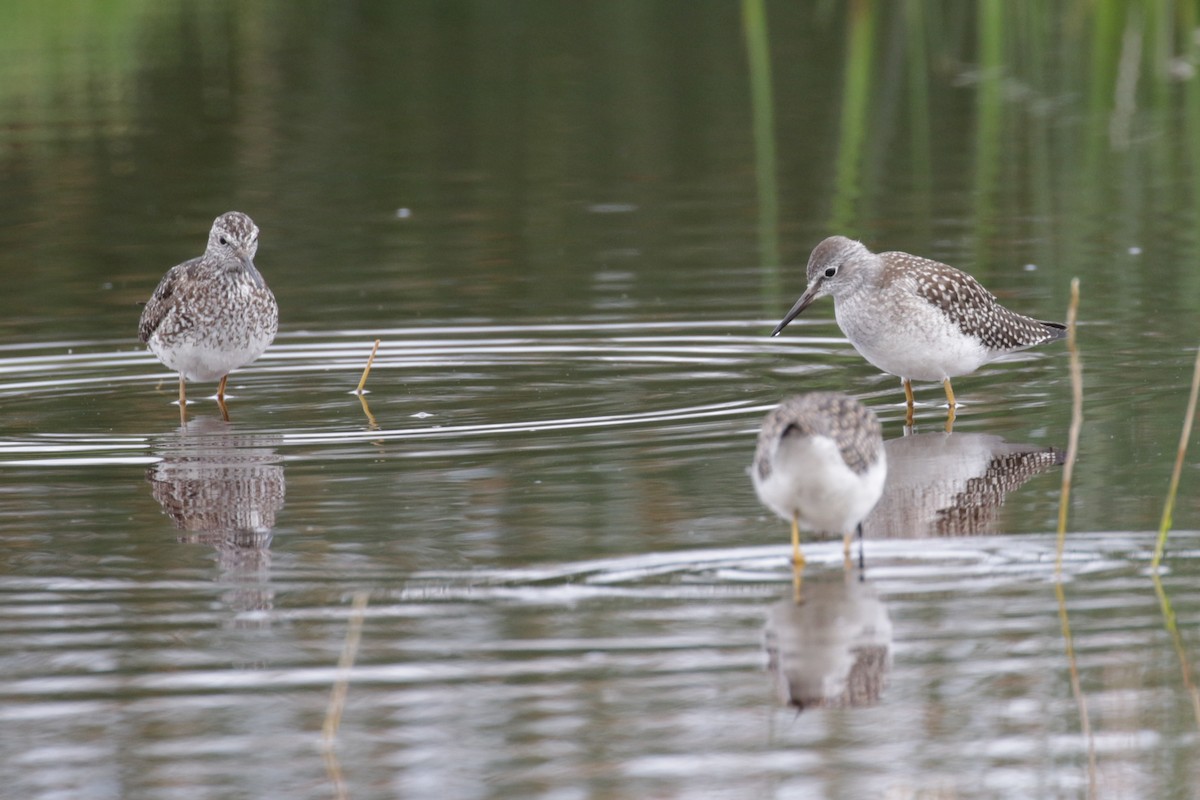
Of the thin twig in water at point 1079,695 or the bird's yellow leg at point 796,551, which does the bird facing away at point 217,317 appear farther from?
the thin twig in water at point 1079,695

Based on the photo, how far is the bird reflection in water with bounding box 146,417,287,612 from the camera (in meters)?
7.66

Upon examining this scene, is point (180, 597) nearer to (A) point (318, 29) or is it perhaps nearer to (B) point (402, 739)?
(B) point (402, 739)

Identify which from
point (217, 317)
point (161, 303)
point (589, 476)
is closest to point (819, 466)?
point (589, 476)

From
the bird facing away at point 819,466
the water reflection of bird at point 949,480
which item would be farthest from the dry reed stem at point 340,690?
the water reflection of bird at point 949,480

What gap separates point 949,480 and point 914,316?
1623 mm

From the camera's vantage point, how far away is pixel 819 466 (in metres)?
6.77

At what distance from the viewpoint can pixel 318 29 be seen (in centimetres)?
3291

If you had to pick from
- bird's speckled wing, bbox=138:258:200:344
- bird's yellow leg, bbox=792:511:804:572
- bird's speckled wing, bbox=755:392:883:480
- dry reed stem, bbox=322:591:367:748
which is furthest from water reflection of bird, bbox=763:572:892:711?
bird's speckled wing, bbox=138:258:200:344

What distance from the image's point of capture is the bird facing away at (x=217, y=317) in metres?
11.1

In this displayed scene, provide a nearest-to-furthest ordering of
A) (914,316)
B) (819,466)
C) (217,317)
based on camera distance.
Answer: (819,466) < (914,316) < (217,317)

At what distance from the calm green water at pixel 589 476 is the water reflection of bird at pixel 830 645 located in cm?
2

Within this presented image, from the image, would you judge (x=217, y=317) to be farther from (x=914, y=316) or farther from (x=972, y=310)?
(x=972, y=310)

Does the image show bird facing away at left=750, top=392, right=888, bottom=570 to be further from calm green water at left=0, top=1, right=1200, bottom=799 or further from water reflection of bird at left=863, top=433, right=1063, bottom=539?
water reflection of bird at left=863, top=433, right=1063, bottom=539

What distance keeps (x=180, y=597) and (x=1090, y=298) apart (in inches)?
291
